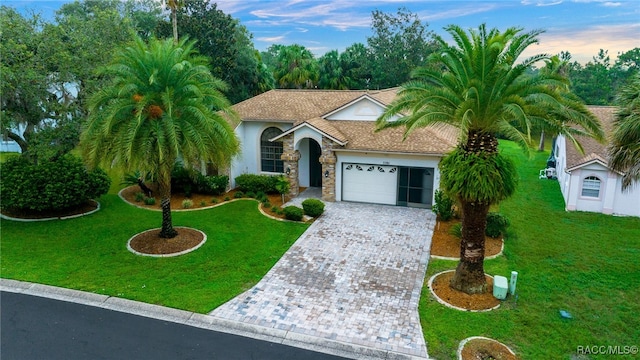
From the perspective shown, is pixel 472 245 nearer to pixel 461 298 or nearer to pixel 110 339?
pixel 461 298

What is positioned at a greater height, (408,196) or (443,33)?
(443,33)

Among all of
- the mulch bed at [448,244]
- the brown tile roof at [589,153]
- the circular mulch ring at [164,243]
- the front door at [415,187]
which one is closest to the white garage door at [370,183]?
the front door at [415,187]

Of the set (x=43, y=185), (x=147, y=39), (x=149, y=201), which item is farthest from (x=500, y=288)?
(x=147, y=39)

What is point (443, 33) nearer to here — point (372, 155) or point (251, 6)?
point (372, 155)

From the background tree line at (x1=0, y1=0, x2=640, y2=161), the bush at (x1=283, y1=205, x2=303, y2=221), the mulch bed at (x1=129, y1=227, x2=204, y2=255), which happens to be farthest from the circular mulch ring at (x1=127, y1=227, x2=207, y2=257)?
the background tree line at (x1=0, y1=0, x2=640, y2=161)

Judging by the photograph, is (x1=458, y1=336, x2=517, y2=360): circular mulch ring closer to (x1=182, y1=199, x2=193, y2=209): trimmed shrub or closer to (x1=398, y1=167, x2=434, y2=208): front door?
(x1=398, y1=167, x2=434, y2=208): front door

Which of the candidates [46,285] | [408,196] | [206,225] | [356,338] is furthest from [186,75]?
[408,196]

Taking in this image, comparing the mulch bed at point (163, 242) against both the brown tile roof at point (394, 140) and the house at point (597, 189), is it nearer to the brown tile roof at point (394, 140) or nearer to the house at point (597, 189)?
the brown tile roof at point (394, 140)
